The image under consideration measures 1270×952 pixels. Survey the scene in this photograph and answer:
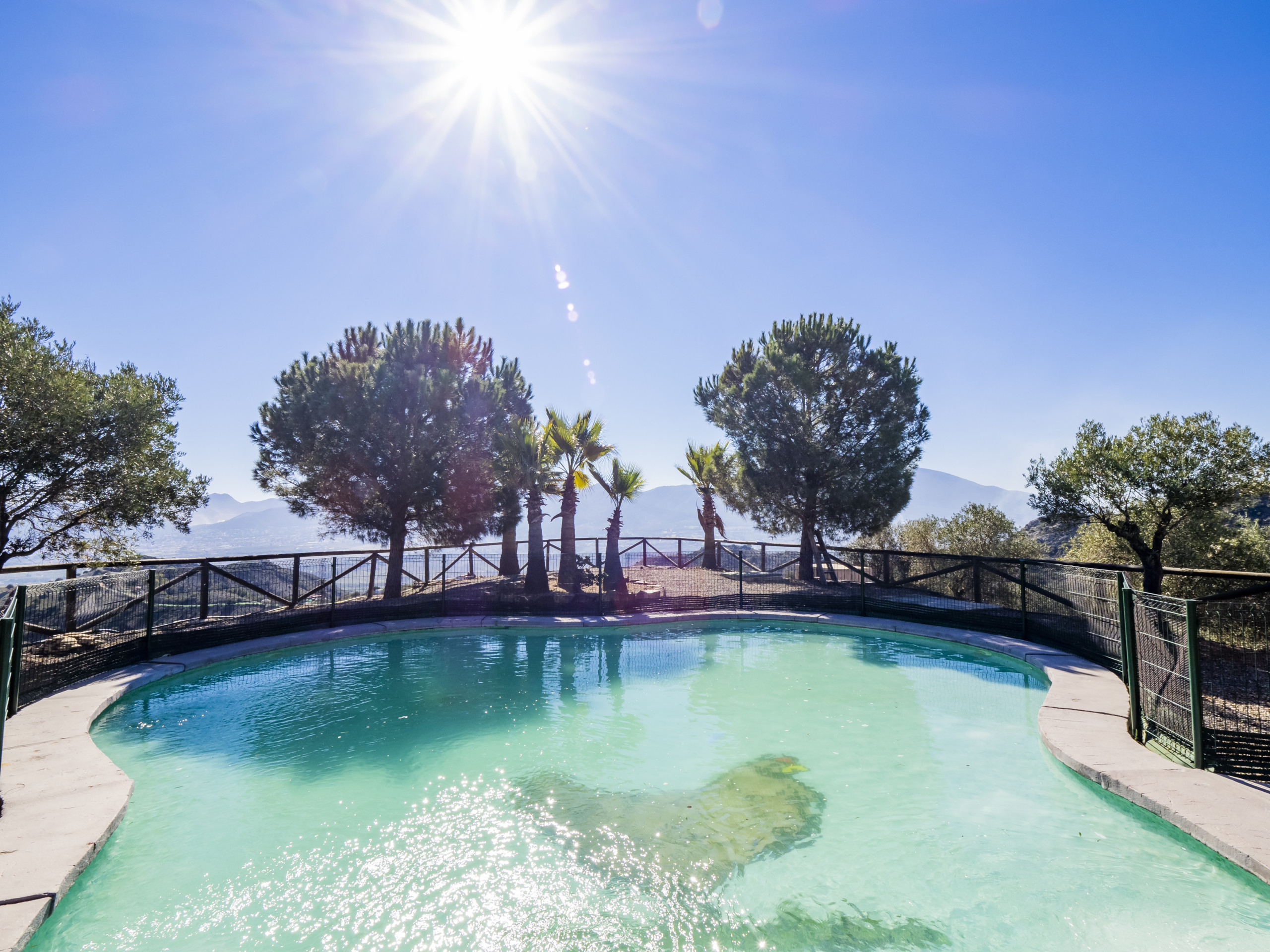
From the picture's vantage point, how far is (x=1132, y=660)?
5855 mm

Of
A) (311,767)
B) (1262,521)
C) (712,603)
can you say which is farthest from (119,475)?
(1262,521)

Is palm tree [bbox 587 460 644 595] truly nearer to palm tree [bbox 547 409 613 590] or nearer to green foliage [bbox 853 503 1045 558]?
palm tree [bbox 547 409 613 590]

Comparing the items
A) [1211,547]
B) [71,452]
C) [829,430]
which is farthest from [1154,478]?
[71,452]

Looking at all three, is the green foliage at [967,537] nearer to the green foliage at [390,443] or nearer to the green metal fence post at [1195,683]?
the green foliage at [390,443]

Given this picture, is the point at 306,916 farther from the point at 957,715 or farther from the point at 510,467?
the point at 510,467

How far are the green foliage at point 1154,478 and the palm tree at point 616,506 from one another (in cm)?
1180

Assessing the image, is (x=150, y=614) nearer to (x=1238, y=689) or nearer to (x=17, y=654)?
(x=17, y=654)

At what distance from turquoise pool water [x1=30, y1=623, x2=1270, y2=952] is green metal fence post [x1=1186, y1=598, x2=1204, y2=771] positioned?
92 centimetres

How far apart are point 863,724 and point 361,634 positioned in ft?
31.7

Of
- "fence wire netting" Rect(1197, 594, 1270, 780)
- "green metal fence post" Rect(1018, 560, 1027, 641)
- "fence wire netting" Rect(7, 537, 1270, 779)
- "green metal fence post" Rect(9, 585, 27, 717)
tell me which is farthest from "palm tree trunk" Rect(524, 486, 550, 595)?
"fence wire netting" Rect(1197, 594, 1270, 780)

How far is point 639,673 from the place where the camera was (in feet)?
32.7

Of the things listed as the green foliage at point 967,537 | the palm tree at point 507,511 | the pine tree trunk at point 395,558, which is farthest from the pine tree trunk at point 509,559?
the green foliage at point 967,537

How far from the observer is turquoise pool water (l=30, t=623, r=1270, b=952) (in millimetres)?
3549

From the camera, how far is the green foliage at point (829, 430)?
843 inches
